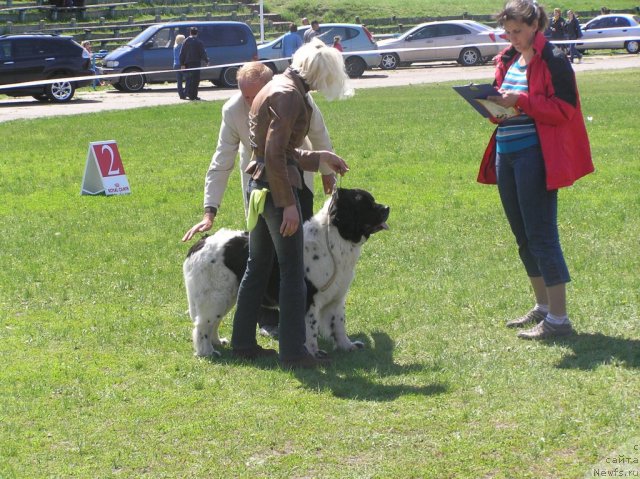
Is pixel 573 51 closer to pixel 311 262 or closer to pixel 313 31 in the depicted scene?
pixel 313 31

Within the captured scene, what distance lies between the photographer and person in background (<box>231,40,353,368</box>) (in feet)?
18.2

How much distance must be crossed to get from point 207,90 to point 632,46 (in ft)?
60.9

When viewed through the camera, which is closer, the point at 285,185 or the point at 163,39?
the point at 285,185

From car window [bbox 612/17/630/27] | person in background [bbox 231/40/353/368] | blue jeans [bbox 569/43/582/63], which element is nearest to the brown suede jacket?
person in background [bbox 231/40/353/368]

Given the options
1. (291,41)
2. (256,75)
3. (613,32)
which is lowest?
(613,32)

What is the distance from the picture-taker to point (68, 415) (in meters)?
5.36

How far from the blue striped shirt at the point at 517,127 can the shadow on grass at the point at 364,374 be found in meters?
1.53

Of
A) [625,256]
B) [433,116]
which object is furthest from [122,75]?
[625,256]

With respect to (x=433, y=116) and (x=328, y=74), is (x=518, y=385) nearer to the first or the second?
(x=328, y=74)

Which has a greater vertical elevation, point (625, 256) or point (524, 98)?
point (524, 98)

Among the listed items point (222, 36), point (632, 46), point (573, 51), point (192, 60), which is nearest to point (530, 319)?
point (192, 60)

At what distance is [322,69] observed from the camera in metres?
5.60

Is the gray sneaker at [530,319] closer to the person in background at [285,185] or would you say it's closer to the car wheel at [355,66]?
the person in background at [285,185]

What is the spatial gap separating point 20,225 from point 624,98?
1466 centimetres
